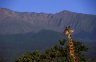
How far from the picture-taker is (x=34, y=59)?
36.3 m

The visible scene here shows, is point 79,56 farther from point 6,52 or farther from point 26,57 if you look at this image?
point 6,52

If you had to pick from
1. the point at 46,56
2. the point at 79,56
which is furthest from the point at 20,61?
the point at 79,56

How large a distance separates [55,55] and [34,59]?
8.64ft

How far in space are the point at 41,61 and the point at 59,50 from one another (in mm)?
3112

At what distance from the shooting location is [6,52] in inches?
7667

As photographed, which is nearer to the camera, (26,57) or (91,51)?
(26,57)

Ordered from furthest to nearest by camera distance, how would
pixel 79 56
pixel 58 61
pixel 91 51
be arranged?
pixel 91 51 < pixel 79 56 < pixel 58 61

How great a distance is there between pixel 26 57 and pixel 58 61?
13.6ft

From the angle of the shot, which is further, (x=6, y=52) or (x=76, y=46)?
(x=6, y=52)

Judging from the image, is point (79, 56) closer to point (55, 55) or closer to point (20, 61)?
point (55, 55)

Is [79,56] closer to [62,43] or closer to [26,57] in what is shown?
[62,43]

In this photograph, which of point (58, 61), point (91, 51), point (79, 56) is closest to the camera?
point (58, 61)

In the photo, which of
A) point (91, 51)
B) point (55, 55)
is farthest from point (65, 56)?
point (91, 51)

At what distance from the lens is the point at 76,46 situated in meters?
38.2
